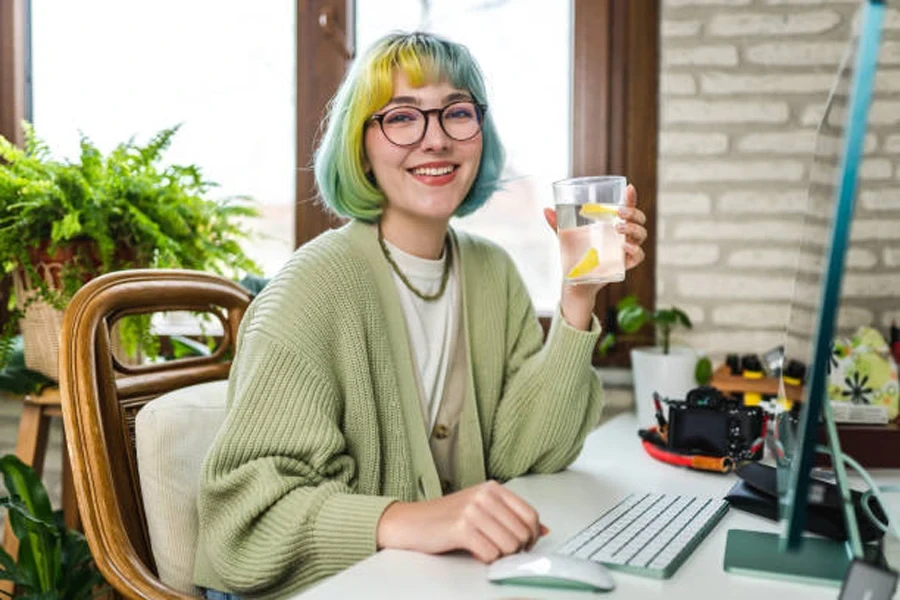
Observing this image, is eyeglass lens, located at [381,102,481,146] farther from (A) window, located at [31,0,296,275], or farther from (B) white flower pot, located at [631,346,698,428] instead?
(A) window, located at [31,0,296,275]

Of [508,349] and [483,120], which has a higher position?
[483,120]

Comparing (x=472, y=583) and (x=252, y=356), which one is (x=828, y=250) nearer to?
(x=472, y=583)

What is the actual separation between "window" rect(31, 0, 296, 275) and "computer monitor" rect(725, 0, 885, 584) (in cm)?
199

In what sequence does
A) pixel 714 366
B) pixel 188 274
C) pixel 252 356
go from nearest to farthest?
1. pixel 252 356
2. pixel 188 274
3. pixel 714 366

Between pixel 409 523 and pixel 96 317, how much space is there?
523 mm

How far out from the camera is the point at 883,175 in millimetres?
1041

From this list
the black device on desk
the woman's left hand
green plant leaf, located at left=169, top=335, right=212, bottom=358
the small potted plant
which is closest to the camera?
the black device on desk

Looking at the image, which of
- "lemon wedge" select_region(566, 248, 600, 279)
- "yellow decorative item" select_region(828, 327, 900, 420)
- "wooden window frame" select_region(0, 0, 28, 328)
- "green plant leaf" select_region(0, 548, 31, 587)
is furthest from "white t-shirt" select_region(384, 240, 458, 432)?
"wooden window frame" select_region(0, 0, 28, 328)

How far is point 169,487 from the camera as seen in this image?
4.12 feet

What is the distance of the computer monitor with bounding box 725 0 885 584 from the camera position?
0.53m

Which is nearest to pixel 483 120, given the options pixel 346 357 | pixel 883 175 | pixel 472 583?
pixel 346 357

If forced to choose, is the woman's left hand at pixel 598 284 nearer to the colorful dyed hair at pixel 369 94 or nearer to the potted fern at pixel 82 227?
the colorful dyed hair at pixel 369 94

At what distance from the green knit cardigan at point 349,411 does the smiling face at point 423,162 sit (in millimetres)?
85

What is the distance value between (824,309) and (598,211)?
649 millimetres
